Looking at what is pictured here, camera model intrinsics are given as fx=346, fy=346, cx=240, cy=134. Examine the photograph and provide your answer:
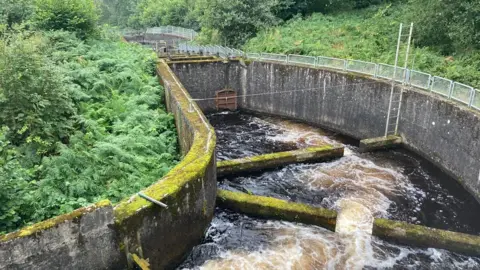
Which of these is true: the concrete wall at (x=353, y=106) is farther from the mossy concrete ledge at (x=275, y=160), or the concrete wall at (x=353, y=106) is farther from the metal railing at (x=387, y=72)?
the mossy concrete ledge at (x=275, y=160)

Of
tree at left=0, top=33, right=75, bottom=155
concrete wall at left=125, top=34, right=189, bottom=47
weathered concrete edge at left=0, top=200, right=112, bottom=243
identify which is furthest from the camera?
concrete wall at left=125, top=34, right=189, bottom=47

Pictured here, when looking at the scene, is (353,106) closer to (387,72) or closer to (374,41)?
(387,72)

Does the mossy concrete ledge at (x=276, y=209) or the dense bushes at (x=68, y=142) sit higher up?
the dense bushes at (x=68, y=142)

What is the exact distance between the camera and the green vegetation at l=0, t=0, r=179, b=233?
24.1 feet

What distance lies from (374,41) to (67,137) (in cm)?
2001

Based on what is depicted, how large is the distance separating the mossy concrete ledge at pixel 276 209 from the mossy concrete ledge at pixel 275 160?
2290 mm

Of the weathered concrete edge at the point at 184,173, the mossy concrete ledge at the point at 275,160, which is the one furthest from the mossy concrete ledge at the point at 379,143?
the weathered concrete edge at the point at 184,173

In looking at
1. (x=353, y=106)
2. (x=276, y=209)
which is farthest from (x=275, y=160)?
(x=353, y=106)

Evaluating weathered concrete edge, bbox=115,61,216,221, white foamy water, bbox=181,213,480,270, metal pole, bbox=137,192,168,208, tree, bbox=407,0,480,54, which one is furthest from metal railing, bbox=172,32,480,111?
metal pole, bbox=137,192,168,208

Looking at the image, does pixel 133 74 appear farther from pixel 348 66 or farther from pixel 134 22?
pixel 134 22

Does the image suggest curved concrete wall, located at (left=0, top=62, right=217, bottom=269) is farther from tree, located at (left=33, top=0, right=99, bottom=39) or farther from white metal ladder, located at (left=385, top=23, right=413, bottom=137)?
tree, located at (left=33, top=0, right=99, bottom=39)

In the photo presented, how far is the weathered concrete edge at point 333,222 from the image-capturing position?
32.0ft

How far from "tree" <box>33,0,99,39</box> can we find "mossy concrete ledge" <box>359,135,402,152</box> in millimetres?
18582

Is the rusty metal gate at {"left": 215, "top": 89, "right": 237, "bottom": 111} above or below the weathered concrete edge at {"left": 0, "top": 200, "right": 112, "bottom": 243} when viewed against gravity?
below
